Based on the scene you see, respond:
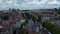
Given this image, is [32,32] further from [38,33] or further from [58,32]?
[58,32]

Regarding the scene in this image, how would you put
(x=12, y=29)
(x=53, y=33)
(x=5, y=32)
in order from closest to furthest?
(x=53, y=33) < (x=5, y=32) < (x=12, y=29)

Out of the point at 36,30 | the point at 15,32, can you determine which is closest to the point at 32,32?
the point at 36,30

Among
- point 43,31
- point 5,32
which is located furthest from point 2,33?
point 43,31

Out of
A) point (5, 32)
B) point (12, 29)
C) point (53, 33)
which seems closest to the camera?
point (53, 33)

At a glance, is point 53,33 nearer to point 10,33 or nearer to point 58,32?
point 58,32

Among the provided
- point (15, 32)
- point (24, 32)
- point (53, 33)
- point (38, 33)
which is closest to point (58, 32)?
point (53, 33)

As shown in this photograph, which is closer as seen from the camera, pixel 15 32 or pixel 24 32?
pixel 24 32

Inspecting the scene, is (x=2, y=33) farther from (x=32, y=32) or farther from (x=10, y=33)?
(x=32, y=32)

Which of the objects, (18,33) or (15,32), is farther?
→ (15,32)
